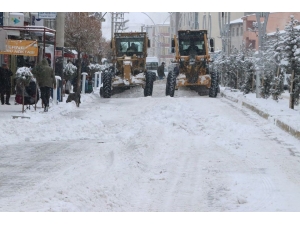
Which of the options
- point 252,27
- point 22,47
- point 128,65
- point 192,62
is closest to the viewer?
point 22,47

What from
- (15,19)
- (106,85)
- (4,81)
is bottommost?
(106,85)

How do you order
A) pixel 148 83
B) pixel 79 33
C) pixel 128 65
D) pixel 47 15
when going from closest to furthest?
pixel 47 15 < pixel 148 83 < pixel 128 65 < pixel 79 33

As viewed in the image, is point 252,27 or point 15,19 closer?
point 15,19

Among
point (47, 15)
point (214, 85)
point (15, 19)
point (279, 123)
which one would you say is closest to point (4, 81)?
point (47, 15)

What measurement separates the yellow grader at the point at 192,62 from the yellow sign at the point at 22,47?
33.5 feet

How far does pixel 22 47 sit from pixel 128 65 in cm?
1005

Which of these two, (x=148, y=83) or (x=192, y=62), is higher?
(x=192, y=62)

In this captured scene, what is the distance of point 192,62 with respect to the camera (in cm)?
3102

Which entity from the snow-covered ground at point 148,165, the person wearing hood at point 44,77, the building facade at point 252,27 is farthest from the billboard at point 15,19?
the building facade at point 252,27

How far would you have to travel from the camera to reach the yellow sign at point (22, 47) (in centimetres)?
2067

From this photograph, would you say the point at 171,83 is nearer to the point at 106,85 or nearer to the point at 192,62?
the point at 192,62

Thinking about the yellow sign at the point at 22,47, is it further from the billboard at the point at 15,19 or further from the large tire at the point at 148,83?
the large tire at the point at 148,83
